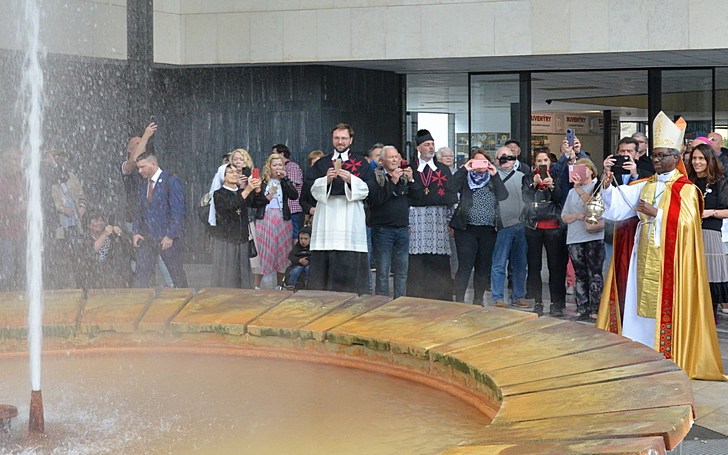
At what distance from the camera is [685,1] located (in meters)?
13.3

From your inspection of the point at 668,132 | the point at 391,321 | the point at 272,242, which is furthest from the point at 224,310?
the point at 272,242

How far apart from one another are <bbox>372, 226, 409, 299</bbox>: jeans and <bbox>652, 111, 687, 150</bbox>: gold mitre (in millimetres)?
3213

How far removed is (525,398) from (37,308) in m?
2.18

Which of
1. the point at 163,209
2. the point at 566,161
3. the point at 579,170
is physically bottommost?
the point at 163,209

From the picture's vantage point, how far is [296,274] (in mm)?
10586

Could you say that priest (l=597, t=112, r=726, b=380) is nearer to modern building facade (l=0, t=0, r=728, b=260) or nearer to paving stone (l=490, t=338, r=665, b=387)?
paving stone (l=490, t=338, r=665, b=387)

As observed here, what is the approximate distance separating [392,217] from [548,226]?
Answer: 173cm

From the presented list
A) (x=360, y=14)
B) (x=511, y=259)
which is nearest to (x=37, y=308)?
(x=511, y=259)

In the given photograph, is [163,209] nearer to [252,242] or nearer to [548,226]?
[252,242]

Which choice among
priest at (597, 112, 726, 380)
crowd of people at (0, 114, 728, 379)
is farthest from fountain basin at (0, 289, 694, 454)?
crowd of people at (0, 114, 728, 379)

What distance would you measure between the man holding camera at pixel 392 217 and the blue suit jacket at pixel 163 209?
185 cm

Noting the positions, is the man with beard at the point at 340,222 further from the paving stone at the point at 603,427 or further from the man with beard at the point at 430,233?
the paving stone at the point at 603,427

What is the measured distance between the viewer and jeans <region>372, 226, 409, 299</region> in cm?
985

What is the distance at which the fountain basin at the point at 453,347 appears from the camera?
2.69 metres
